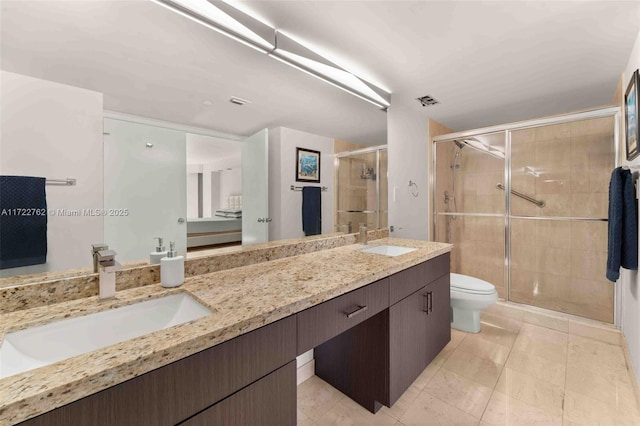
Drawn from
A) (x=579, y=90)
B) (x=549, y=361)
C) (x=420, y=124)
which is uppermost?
(x=579, y=90)

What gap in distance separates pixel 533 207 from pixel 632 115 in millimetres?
1657

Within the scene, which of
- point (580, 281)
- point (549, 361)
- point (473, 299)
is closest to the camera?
point (549, 361)

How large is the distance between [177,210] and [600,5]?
2178 millimetres

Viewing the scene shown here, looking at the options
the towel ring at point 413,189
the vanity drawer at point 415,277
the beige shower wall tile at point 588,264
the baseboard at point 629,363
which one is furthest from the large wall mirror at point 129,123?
the beige shower wall tile at point 588,264

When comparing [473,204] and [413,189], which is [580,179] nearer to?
[473,204]

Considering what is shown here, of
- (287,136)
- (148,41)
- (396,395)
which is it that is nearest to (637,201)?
(396,395)

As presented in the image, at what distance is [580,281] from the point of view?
2811 mm

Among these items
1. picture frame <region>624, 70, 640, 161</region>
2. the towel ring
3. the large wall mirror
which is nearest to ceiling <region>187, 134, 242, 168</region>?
the large wall mirror

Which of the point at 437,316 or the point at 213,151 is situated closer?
the point at 213,151

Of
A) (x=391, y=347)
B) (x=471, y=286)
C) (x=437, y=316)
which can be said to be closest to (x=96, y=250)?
(x=391, y=347)

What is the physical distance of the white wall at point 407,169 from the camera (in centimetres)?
212

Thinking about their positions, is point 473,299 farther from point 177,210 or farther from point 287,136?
point 177,210

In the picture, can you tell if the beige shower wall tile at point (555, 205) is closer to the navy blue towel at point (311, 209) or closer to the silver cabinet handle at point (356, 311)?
the navy blue towel at point (311, 209)

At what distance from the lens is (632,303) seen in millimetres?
1740
